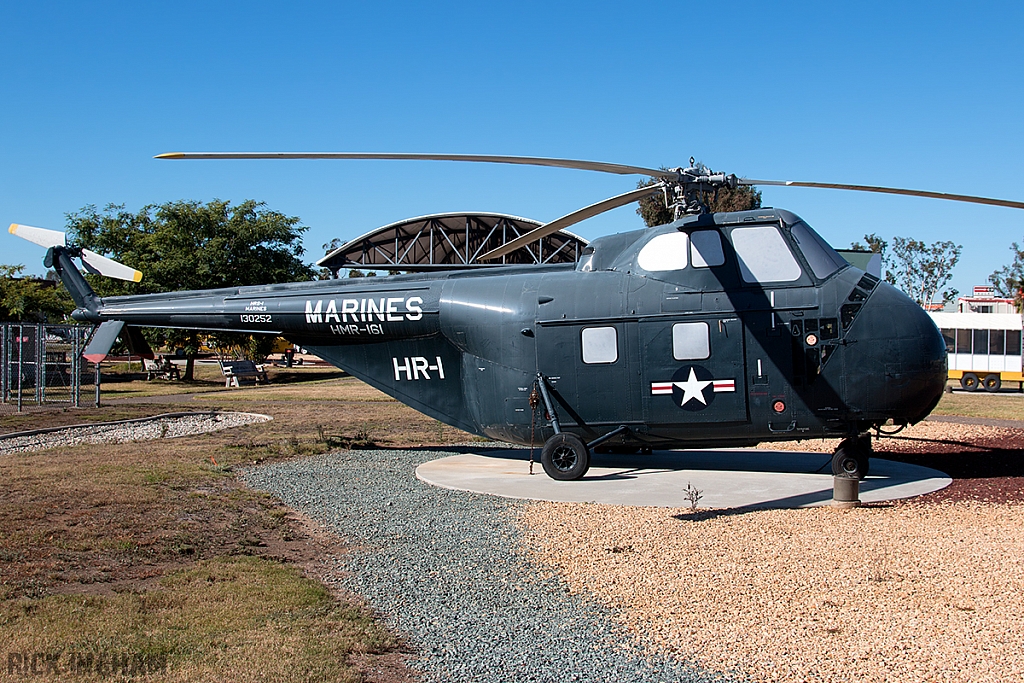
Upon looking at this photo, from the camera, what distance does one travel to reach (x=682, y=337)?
11000 millimetres

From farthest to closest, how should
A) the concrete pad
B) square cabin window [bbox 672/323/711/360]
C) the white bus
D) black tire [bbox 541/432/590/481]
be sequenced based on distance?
the white bus, black tire [bbox 541/432/590/481], square cabin window [bbox 672/323/711/360], the concrete pad

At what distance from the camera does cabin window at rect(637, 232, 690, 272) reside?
1112 cm

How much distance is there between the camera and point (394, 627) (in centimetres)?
A: 605

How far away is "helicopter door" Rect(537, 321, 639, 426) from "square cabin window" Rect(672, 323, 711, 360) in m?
0.63

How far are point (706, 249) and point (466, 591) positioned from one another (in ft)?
20.4

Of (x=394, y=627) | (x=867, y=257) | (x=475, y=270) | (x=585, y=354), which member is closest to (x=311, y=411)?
(x=475, y=270)

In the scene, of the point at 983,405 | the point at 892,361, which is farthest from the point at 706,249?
the point at 983,405


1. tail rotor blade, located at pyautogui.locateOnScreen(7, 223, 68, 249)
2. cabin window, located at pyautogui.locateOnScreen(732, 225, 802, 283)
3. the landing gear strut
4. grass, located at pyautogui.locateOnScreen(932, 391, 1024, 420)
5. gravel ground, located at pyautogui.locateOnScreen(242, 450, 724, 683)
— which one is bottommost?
gravel ground, located at pyautogui.locateOnScreen(242, 450, 724, 683)

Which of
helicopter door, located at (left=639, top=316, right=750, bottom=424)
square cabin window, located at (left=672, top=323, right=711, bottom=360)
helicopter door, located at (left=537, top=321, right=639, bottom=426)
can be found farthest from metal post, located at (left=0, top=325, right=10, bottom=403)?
square cabin window, located at (left=672, top=323, right=711, bottom=360)

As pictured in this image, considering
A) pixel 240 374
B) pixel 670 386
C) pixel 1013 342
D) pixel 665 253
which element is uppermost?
pixel 665 253

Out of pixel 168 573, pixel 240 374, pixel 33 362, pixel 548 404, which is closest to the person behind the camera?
pixel 168 573

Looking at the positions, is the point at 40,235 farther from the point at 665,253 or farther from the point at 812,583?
the point at 812,583

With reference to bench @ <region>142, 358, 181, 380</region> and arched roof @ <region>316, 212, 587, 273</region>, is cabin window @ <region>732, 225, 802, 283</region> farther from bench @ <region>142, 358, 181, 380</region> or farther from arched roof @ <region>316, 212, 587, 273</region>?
bench @ <region>142, 358, 181, 380</region>

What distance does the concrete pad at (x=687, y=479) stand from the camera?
417 inches
